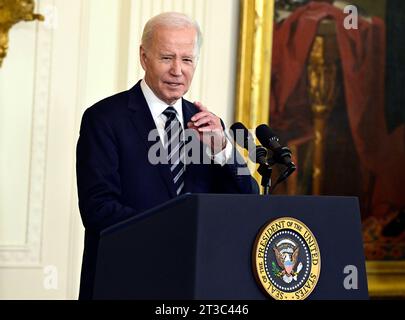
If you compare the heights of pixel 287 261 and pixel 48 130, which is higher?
pixel 48 130

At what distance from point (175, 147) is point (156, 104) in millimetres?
191

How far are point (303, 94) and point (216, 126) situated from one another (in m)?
3.14

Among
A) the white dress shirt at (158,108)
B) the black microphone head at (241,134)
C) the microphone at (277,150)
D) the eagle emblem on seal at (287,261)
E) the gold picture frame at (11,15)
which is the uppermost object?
the gold picture frame at (11,15)

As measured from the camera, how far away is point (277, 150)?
304 cm

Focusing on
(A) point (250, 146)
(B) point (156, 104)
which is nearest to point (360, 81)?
(B) point (156, 104)

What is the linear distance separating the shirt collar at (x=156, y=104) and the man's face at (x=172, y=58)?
6 cm

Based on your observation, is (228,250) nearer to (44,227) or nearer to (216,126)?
(216,126)

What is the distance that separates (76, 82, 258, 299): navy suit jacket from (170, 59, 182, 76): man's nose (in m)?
0.19

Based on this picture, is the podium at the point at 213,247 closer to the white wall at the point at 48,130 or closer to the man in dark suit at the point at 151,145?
Answer: the man in dark suit at the point at 151,145

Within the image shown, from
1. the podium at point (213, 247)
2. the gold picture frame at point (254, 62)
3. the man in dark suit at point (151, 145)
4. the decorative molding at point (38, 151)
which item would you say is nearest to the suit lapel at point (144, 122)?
the man in dark suit at point (151, 145)

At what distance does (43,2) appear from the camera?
5520mm

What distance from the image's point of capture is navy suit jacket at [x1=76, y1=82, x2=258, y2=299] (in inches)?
133

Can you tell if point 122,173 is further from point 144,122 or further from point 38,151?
point 38,151

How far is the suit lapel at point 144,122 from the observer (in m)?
3.55
